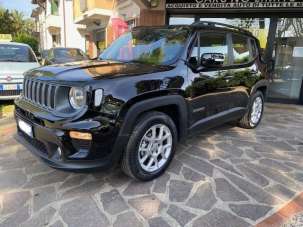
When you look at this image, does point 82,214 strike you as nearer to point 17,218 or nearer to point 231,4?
point 17,218

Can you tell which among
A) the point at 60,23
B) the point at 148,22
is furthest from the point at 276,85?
the point at 60,23

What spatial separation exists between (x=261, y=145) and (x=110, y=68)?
2795mm

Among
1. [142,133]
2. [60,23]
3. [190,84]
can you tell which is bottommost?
[142,133]

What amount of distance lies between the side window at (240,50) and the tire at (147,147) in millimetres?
1916

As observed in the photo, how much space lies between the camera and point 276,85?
8.51 metres

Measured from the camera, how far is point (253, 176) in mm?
3516

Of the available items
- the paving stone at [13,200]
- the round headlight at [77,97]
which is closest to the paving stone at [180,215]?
the round headlight at [77,97]

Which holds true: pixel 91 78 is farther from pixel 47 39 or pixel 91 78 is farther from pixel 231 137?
pixel 47 39

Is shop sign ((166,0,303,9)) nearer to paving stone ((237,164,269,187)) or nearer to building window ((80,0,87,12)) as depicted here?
paving stone ((237,164,269,187))

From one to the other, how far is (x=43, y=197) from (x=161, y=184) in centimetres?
127

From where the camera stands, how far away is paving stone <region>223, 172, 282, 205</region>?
9.83 ft

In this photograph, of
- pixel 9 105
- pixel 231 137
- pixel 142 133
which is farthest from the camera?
pixel 9 105

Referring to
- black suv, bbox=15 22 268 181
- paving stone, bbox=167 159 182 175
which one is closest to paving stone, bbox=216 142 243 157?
black suv, bbox=15 22 268 181

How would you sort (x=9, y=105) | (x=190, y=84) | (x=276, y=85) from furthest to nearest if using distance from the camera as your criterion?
(x=276, y=85) → (x=9, y=105) → (x=190, y=84)
